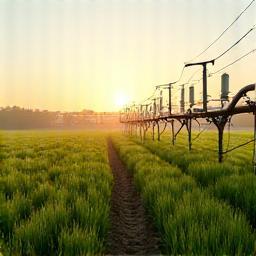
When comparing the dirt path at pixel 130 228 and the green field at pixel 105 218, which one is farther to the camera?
the dirt path at pixel 130 228

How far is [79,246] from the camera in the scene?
14.5 feet

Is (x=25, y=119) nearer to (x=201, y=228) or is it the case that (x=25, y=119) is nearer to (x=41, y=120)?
(x=41, y=120)

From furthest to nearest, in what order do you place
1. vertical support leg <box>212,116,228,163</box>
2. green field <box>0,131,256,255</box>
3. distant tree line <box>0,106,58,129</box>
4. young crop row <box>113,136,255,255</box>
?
distant tree line <box>0,106,58,129</box>, vertical support leg <box>212,116,228,163</box>, green field <box>0,131,256,255</box>, young crop row <box>113,136,255,255</box>

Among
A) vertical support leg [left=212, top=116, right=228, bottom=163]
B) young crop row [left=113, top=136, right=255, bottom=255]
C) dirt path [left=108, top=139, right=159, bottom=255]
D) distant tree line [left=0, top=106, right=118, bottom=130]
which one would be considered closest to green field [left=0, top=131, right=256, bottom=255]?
young crop row [left=113, top=136, right=255, bottom=255]

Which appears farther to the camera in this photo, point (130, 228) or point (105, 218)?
point (130, 228)

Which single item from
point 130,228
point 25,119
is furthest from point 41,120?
point 130,228

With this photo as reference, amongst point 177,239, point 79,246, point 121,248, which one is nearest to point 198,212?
point 177,239

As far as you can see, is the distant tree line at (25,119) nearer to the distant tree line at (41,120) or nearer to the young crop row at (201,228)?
the distant tree line at (41,120)

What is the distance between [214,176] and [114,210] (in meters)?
3.06

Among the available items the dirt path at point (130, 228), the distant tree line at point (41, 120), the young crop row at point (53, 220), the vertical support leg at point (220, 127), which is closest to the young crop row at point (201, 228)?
the dirt path at point (130, 228)

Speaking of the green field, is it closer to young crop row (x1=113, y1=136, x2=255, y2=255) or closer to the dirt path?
young crop row (x1=113, y1=136, x2=255, y2=255)

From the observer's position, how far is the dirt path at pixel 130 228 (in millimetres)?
6238

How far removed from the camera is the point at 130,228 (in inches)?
298

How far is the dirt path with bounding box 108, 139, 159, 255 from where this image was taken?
6.24m
